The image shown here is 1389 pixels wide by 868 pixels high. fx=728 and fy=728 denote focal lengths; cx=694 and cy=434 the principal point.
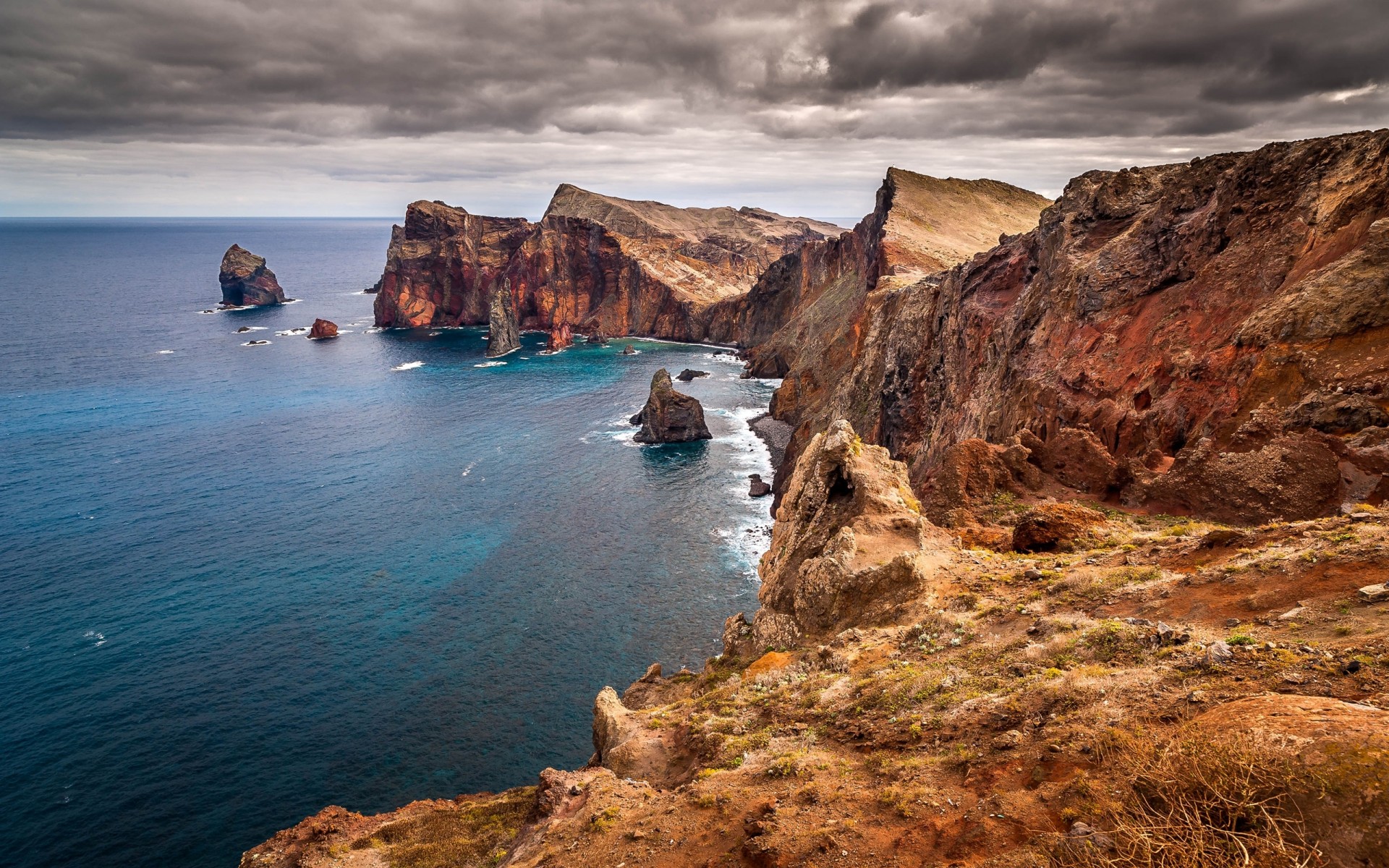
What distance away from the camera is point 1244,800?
8281 millimetres

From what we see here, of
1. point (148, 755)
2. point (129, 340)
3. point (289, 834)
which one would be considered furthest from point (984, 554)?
point (129, 340)

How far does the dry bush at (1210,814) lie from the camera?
25.7ft

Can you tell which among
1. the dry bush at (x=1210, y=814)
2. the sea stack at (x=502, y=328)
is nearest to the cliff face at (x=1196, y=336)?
the dry bush at (x=1210, y=814)

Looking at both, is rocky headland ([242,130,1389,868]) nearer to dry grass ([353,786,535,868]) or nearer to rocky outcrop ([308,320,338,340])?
Answer: dry grass ([353,786,535,868])

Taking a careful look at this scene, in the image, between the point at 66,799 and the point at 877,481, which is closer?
the point at 877,481

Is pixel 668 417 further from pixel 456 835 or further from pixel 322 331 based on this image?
pixel 322 331

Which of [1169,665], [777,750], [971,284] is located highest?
[971,284]

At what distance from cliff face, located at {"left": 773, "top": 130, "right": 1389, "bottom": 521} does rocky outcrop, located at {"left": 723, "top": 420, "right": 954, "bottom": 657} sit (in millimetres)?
7093

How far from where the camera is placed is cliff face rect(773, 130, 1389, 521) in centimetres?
2589

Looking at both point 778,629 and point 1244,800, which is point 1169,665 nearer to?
point 1244,800

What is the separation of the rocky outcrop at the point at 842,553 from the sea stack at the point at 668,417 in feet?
235

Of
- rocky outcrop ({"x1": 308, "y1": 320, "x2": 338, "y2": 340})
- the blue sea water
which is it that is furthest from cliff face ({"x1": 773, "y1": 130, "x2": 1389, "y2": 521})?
rocky outcrop ({"x1": 308, "y1": 320, "x2": 338, "y2": 340})

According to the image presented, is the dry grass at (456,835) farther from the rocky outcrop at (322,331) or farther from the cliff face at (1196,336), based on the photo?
the rocky outcrop at (322,331)

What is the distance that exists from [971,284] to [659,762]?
5386 cm
